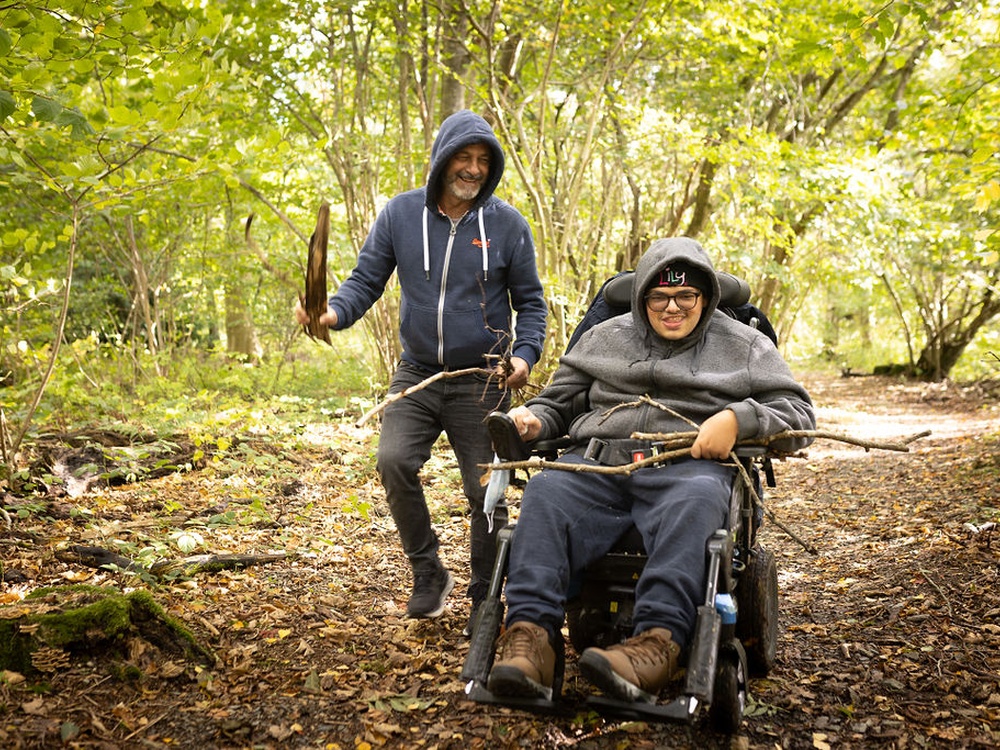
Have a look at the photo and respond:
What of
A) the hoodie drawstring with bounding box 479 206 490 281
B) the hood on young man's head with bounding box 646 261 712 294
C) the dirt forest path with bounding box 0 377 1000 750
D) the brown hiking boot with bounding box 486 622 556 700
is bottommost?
the dirt forest path with bounding box 0 377 1000 750

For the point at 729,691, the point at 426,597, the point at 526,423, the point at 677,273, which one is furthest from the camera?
the point at 426,597

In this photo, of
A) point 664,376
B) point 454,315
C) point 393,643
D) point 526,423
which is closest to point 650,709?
point 526,423

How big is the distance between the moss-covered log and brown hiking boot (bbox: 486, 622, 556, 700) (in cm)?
135

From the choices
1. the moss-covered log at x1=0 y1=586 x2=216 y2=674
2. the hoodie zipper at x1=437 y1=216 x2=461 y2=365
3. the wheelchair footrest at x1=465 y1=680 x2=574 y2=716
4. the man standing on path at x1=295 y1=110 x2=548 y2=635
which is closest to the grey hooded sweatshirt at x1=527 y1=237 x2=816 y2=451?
the man standing on path at x1=295 y1=110 x2=548 y2=635

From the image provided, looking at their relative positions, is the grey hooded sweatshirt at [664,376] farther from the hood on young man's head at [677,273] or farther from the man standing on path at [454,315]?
the man standing on path at [454,315]

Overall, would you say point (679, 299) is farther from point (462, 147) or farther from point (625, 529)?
point (462, 147)

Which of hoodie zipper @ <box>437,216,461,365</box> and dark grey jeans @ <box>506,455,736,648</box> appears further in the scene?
hoodie zipper @ <box>437,216,461,365</box>

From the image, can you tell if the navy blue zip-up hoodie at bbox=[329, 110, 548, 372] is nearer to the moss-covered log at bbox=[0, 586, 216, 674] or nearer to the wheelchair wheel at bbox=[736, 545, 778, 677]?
the wheelchair wheel at bbox=[736, 545, 778, 677]

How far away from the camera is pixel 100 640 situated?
10.0 feet

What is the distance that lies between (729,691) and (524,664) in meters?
0.72

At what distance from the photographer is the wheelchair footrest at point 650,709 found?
2375 mm

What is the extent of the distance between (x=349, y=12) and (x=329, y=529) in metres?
4.92

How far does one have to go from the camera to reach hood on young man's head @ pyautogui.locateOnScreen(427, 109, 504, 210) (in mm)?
3660

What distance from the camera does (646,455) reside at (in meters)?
3.23
